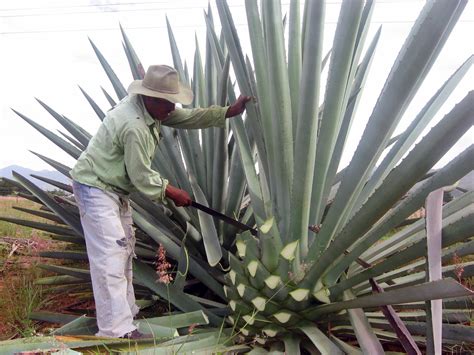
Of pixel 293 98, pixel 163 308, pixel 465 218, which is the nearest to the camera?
pixel 465 218

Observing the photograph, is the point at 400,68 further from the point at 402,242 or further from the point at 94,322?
the point at 94,322

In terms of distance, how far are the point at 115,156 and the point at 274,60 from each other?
0.82 metres

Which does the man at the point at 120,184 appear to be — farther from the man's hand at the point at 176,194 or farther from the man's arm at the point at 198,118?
the man's arm at the point at 198,118

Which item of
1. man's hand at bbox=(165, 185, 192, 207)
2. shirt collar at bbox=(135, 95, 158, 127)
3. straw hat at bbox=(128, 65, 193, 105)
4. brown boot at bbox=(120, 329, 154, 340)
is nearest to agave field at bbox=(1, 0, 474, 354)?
brown boot at bbox=(120, 329, 154, 340)

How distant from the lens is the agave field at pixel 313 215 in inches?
57.2

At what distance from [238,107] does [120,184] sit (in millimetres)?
641

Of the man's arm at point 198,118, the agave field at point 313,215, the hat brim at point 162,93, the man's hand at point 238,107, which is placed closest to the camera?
the agave field at point 313,215

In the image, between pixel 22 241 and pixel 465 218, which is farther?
pixel 22 241

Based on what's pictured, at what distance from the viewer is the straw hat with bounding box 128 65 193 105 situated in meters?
2.25

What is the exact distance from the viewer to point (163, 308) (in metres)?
2.74

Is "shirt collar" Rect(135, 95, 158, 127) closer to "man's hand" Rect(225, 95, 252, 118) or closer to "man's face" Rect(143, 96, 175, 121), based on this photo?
"man's face" Rect(143, 96, 175, 121)

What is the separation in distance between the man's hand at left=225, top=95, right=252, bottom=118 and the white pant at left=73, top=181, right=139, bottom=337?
642mm

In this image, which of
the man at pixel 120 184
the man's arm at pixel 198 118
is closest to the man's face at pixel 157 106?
the man at pixel 120 184

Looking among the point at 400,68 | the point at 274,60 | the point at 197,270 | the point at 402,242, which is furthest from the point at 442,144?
the point at 197,270
